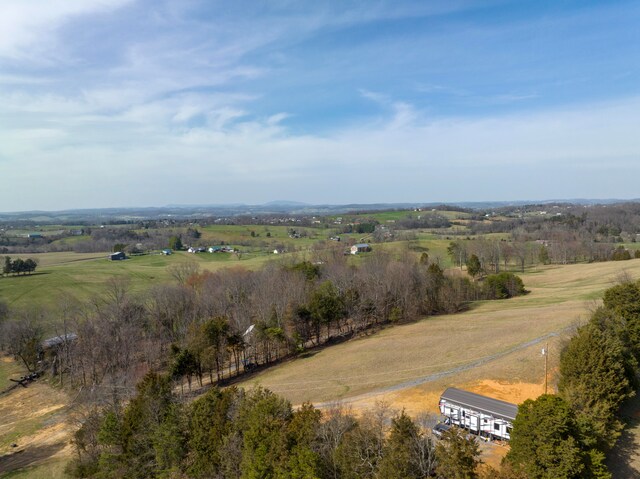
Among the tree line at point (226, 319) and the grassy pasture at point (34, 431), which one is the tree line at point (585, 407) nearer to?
the tree line at point (226, 319)

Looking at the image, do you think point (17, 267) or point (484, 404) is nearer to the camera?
point (484, 404)

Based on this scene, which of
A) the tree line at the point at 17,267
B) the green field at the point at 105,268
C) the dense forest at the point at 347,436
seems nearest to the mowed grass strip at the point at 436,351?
the dense forest at the point at 347,436

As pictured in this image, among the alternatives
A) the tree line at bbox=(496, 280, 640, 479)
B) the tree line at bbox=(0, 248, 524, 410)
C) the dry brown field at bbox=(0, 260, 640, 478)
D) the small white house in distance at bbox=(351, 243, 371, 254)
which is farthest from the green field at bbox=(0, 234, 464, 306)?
the tree line at bbox=(496, 280, 640, 479)

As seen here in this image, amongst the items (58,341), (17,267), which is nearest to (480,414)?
(58,341)

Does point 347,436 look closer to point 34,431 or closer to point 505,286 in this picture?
point 34,431

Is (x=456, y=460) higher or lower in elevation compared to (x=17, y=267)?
higher
